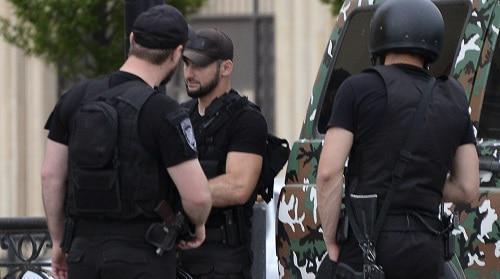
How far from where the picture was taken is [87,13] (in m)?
16.8

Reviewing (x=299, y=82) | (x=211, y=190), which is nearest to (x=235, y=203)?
(x=211, y=190)

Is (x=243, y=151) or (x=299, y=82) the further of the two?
(x=299, y=82)

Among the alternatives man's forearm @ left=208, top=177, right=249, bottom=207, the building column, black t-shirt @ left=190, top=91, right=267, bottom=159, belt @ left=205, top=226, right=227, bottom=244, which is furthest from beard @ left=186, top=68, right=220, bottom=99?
the building column

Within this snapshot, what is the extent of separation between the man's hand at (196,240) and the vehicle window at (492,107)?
116 centimetres

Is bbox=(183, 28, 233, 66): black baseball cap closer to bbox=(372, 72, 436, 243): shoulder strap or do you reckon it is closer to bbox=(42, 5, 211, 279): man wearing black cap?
bbox=(42, 5, 211, 279): man wearing black cap

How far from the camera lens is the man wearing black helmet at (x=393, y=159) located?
18.6 feet

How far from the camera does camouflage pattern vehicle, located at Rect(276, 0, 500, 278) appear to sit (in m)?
6.16

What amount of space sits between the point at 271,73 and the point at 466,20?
50.4 ft

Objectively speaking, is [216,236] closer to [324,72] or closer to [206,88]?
[206,88]

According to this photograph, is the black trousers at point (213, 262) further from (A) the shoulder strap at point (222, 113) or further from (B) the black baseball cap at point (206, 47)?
(B) the black baseball cap at point (206, 47)

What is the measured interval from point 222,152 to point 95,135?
885mm

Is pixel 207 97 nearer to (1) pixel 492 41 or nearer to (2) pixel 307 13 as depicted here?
(1) pixel 492 41

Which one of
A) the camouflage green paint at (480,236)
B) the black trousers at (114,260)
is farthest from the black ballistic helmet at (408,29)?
the black trousers at (114,260)

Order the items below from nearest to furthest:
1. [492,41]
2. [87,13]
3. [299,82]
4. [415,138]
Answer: [415,138], [492,41], [87,13], [299,82]
